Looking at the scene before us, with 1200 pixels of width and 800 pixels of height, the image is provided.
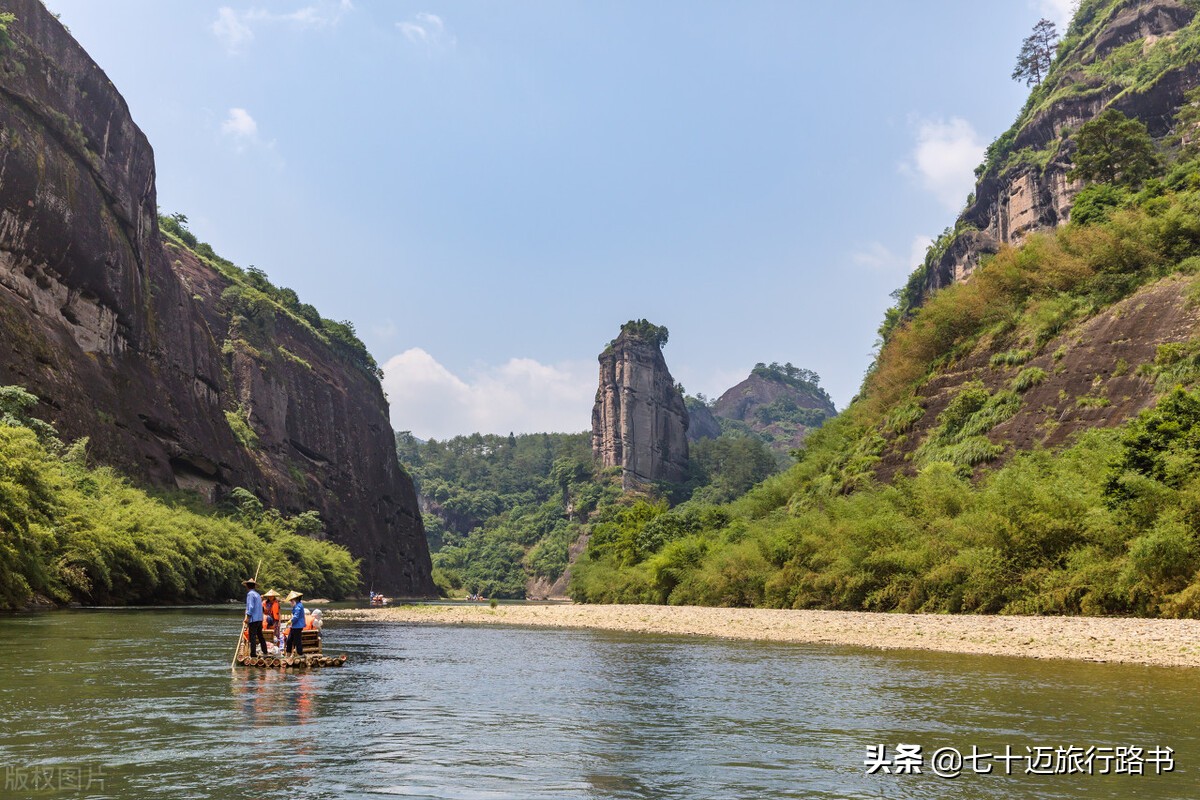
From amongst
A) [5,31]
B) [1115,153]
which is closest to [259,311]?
[5,31]

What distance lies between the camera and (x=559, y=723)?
44.8ft

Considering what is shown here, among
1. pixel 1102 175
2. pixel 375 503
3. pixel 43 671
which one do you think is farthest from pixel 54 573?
pixel 375 503

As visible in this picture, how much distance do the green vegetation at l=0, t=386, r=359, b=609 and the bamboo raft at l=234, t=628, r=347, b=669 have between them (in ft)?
58.4

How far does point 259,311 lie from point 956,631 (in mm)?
110181

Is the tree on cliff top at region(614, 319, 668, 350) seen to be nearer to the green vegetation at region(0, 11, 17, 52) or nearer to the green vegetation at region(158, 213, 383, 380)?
the green vegetation at region(158, 213, 383, 380)

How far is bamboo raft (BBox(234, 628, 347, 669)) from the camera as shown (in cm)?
2030

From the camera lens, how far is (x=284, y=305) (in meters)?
136

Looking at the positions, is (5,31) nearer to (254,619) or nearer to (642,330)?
(254,619)

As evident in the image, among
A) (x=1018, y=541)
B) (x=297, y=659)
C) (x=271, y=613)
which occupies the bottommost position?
(x=297, y=659)

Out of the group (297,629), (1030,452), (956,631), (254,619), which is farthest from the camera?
(1030,452)

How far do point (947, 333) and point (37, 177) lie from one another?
234 feet

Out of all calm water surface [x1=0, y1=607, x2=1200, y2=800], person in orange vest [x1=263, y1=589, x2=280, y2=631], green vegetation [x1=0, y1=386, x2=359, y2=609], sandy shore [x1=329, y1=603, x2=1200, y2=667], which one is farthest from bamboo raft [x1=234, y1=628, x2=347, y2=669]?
green vegetation [x1=0, y1=386, x2=359, y2=609]

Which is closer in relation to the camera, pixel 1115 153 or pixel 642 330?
pixel 1115 153

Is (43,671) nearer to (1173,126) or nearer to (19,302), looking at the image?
(19,302)
